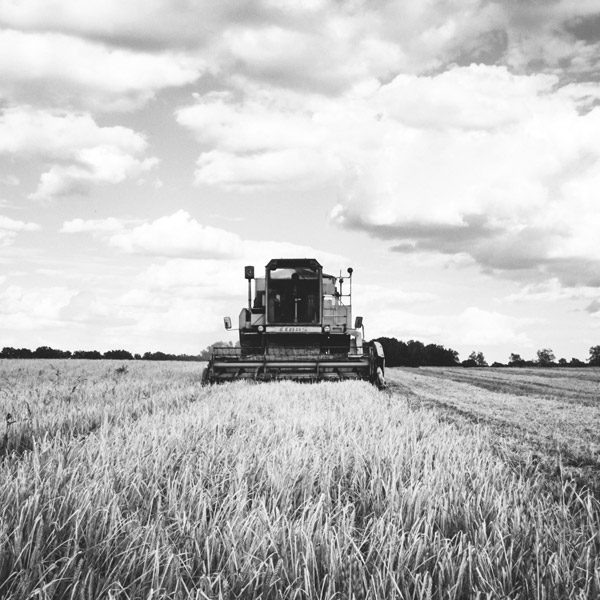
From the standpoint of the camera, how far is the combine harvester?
662 inches

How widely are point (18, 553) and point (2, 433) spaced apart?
3.67m

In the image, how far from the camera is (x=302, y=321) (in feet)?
60.1

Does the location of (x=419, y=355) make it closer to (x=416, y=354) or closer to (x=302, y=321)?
(x=416, y=354)

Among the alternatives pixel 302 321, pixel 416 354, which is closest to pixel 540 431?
pixel 302 321

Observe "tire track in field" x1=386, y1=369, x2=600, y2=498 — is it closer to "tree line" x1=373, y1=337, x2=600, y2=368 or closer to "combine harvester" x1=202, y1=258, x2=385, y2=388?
"combine harvester" x1=202, y1=258, x2=385, y2=388

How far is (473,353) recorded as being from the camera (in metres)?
88.9

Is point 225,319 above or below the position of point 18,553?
above

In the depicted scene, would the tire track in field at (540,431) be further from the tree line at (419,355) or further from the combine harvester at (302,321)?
the tree line at (419,355)

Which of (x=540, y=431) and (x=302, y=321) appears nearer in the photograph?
(x=540, y=431)

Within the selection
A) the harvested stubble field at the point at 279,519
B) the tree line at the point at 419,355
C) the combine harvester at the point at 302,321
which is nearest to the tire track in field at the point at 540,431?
the harvested stubble field at the point at 279,519

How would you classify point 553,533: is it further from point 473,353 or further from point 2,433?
point 473,353

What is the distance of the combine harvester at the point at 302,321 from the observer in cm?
1681

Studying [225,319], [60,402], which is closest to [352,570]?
[60,402]

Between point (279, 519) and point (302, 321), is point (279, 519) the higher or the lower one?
the lower one
